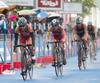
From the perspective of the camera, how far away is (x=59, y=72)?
19.9 meters

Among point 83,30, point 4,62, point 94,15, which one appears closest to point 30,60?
point 4,62

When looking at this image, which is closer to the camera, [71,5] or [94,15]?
[71,5]

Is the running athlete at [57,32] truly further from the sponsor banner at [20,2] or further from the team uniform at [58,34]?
the sponsor banner at [20,2]

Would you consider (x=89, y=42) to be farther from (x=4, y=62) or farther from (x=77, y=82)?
(x=77, y=82)

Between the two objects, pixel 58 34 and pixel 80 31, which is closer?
pixel 58 34


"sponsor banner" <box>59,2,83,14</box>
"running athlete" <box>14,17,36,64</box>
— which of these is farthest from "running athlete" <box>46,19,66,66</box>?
"sponsor banner" <box>59,2,83,14</box>

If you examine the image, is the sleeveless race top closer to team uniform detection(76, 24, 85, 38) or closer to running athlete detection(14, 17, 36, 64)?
team uniform detection(76, 24, 85, 38)

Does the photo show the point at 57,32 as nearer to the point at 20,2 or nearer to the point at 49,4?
the point at 20,2

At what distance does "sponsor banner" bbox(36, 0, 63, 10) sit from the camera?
30.6 metres

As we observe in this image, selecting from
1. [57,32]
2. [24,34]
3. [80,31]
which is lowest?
[80,31]

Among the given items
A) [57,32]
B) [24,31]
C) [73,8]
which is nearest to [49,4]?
[73,8]

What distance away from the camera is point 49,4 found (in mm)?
31188

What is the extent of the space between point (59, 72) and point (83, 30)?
3173 mm

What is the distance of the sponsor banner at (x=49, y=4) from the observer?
30614 mm
